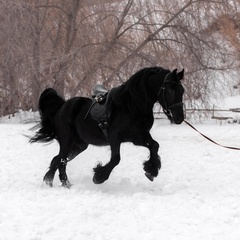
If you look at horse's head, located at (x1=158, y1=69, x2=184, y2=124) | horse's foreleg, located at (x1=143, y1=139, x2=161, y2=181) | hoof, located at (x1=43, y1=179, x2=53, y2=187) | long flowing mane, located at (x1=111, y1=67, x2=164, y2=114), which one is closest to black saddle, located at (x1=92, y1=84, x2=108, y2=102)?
long flowing mane, located at (x1=111, y1=67, x2=164, y2=114)

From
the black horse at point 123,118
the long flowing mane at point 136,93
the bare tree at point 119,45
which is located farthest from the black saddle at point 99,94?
the bare tree at point 119,45

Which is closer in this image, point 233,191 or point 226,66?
point 233,191

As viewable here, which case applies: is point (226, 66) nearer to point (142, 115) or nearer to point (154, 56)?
point (154, 56)

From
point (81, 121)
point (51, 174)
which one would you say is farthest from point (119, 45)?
point (51, 174)

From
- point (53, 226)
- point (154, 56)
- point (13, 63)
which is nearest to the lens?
point (53, 226)

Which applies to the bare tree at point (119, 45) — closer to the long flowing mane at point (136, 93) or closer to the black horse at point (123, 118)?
the black horse at point (123, 118)

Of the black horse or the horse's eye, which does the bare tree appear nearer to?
the black horse

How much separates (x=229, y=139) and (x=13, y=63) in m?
8.53

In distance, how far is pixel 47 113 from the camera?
7.37 m

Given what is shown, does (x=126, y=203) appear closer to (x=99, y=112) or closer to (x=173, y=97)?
(x=173, y=97)

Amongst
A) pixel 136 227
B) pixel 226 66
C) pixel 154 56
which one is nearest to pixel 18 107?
pixel 154 56

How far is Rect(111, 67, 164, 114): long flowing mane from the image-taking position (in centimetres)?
582

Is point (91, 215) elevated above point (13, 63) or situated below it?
below

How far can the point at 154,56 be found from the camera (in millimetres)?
17688
